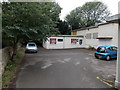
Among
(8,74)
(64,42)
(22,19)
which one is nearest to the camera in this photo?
(8,74)

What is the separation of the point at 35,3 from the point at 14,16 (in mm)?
1736

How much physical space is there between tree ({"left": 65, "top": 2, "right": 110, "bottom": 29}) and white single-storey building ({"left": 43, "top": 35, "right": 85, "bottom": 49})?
17.7 metres

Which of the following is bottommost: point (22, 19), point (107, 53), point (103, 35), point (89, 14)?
point (107, 53)

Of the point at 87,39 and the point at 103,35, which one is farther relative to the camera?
the point at 87,39

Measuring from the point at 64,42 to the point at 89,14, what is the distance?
88.1 feet

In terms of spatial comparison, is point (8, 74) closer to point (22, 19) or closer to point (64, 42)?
point (22, 19)

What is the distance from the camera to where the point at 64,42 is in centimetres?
2414

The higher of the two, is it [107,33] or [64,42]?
[107,33]

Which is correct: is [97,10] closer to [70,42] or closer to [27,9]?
[70,42]

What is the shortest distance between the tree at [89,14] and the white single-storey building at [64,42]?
1766 centimetres

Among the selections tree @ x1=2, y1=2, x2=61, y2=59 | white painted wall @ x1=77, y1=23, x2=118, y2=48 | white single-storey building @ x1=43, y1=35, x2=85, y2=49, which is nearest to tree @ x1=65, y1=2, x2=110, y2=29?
white single-storey building @ x1=43, y1=35, x2=85, y2=49

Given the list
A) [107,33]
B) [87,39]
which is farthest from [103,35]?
[87,39]

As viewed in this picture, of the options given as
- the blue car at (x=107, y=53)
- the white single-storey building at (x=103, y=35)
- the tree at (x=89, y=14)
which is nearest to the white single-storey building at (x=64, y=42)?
the white single-storey building at (x=103, y=35)

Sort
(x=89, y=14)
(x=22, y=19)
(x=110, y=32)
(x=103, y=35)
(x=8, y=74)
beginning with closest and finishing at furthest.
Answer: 1. (x=8, y=74)
2. (x=22, y=19)
3. (x=110, y=32)
4. (x=103, y=35)
5. (x=89, y=14)
